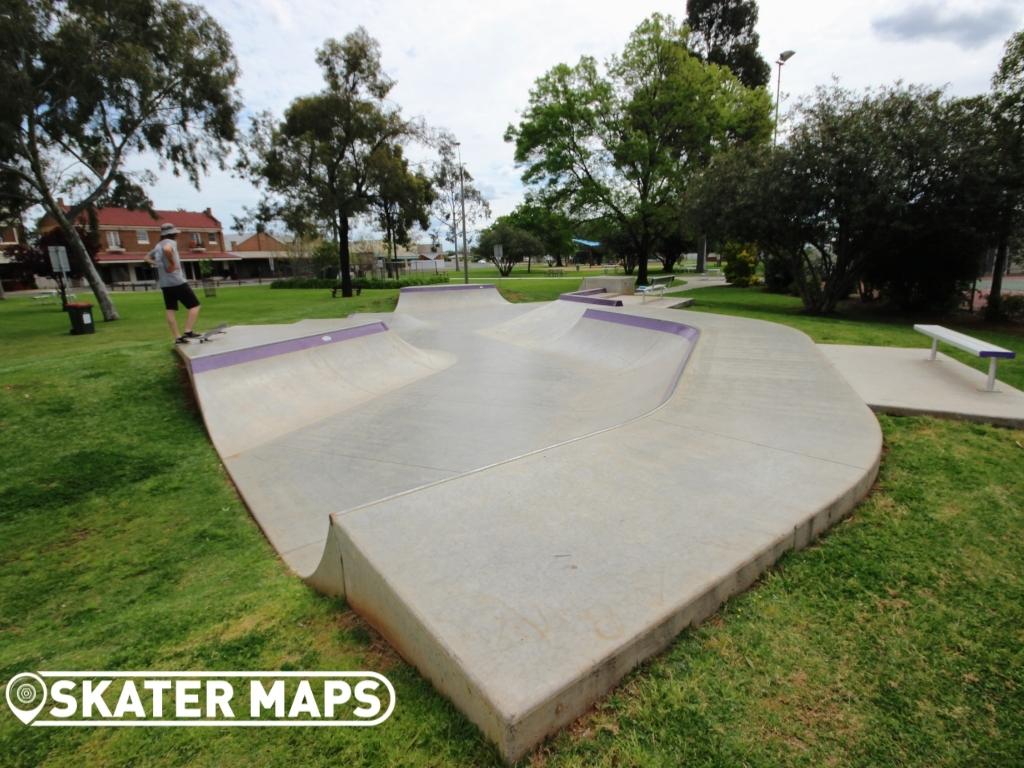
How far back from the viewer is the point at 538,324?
603 inches

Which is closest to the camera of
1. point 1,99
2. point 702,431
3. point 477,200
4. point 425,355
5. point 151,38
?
point 702,431

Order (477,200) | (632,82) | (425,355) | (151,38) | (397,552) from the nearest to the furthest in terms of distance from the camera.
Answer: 1. (397,552)
2. (425,355)
3. (151,38)
4. (632,82)
5. (477,200)

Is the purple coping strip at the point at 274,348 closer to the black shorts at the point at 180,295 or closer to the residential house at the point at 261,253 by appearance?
the black shorts at the point at 180,295

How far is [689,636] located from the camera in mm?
2186

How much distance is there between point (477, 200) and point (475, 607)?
39.9m

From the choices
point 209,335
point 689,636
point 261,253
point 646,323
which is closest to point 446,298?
point 646,323

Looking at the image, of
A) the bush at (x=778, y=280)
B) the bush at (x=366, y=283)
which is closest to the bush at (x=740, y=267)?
the bush at (x=778, y=280)

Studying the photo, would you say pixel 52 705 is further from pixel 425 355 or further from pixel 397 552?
pixel 425 355

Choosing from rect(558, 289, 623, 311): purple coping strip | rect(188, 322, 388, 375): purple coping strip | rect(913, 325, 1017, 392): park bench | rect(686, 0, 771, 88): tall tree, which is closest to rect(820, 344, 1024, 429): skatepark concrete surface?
rect(913, 325, 1017, 392): park bench

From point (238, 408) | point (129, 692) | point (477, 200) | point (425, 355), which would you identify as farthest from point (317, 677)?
point (477, 200)

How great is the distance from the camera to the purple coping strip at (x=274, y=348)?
724 centimetres

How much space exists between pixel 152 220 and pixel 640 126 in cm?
4731

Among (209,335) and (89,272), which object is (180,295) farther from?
(89,272)

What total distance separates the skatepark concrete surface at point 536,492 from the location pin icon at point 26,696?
1220 mm
